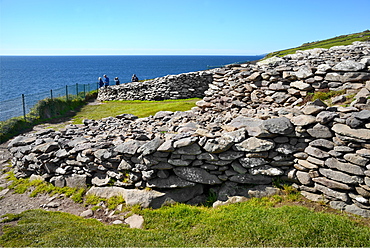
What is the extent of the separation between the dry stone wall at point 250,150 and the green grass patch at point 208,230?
0.79 meters

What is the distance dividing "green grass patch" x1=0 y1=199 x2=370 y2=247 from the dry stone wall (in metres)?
0.79

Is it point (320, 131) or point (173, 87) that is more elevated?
point (173, 87)

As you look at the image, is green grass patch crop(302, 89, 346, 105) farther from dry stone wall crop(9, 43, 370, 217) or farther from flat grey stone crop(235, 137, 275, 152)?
flat grey stone crop(235, 137, 275, 152)

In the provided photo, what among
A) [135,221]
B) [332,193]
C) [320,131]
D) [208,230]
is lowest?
[135,221]

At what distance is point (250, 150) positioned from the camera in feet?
26.1

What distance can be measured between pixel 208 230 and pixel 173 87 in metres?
21.0

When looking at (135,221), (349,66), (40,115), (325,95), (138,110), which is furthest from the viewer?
(138,110)

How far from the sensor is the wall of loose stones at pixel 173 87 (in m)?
26.0

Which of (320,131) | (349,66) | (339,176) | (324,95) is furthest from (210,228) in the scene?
Result: (349,66)

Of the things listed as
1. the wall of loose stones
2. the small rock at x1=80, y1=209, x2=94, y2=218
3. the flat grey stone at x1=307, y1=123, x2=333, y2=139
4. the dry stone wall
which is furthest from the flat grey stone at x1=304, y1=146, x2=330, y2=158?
the wall of loose stones

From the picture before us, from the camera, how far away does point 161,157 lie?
28.3ft

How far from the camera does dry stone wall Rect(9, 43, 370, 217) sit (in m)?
7.13

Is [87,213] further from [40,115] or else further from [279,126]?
[40,115]

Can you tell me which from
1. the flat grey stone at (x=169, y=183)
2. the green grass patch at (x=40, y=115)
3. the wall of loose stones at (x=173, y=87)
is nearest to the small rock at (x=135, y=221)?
the flat grey stone at (x=169, y=183)
